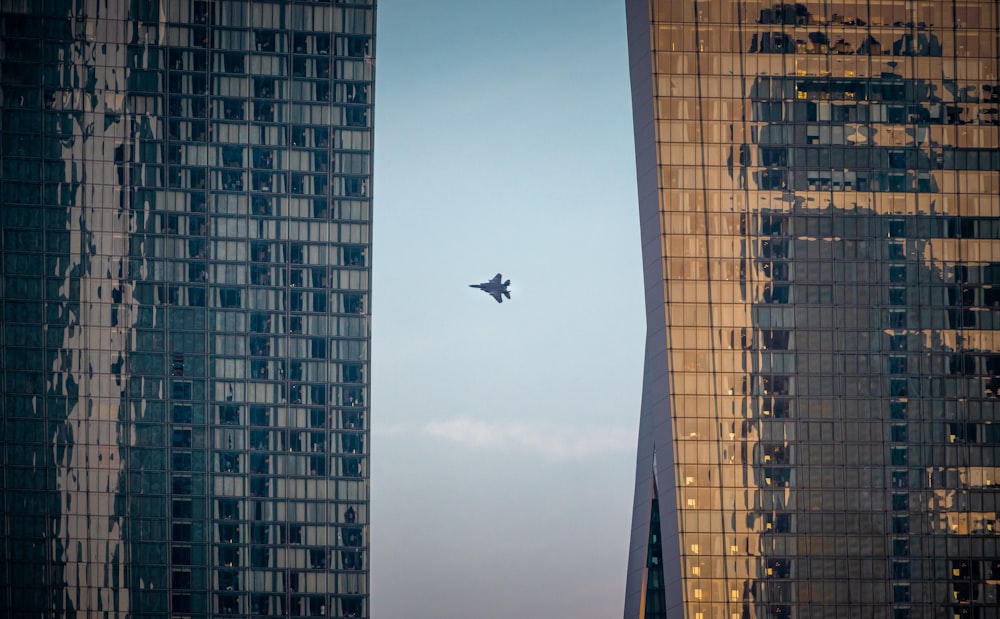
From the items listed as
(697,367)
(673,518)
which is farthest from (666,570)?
(697,367)

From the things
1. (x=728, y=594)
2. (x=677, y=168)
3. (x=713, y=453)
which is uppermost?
(x=677, y=168)

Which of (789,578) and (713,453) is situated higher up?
(713,453)

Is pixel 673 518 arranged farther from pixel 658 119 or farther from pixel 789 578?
pixel 658 119

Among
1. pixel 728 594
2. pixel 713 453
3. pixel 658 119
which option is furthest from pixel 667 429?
pixel 658 119

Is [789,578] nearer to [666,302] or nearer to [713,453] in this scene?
[713,453]

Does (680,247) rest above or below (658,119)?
below

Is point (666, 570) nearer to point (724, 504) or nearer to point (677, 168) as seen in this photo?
point (724, 504)

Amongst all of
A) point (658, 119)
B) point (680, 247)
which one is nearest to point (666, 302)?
point (680, 247)
